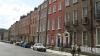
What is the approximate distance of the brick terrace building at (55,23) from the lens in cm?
5388

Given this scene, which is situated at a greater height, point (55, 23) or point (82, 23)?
point (55, 23)

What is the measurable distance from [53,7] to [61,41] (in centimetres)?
1051

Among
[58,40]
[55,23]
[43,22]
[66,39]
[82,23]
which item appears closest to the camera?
[82,23]

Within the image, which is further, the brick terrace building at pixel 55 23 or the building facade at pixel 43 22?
the building facade at pixel 43 22

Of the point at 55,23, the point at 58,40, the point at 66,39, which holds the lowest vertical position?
the point at 58,40

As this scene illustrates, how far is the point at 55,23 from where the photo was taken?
190 ft

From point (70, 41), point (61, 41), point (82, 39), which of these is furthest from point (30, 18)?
point (82, 39)

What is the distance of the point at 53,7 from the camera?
60.4 metres

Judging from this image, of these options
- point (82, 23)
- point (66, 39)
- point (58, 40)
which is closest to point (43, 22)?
point (58, 40)

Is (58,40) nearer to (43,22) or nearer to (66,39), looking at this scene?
(66,39)

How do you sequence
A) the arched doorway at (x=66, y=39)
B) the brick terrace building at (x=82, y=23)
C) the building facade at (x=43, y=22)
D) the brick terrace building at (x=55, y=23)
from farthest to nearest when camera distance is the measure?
the building facade at (x=43, y=22) < the brick terrace building at (x=55, y=23) < the arched doorway at (x=66, y=39) < the brick terrace building at (x=82, y=23)

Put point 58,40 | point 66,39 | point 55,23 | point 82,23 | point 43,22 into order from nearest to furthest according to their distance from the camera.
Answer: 1. point 82,23
2. point 66,39
3. point 58,40
4. point 55,23
5. point 43,22

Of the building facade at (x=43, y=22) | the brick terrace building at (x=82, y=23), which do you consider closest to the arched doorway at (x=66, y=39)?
the brick terrace building at (x=82, y=23)

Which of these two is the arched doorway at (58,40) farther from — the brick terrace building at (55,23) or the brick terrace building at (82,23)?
the brick terrace building at (82,23)
